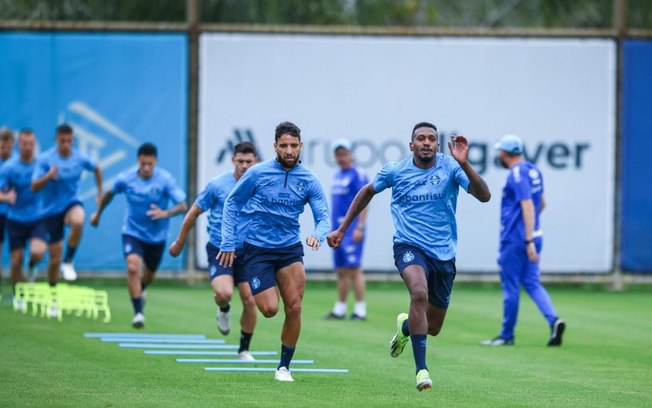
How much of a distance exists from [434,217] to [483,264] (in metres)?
13.8

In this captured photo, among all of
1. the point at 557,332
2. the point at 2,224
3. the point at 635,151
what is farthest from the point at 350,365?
the point at 635,151

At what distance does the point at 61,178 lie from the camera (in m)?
19.6

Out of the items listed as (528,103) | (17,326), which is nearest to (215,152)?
(528,103)

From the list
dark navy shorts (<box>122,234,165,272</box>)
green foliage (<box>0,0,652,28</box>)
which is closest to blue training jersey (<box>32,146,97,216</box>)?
dark navy shorts (<box>122,234,165,272</box>)

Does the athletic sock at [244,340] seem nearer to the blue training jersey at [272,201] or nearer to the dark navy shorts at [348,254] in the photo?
the blue training jersey at [272,201]

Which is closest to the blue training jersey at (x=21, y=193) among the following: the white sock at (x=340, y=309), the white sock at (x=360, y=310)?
the white sock at (x=340, y=309)

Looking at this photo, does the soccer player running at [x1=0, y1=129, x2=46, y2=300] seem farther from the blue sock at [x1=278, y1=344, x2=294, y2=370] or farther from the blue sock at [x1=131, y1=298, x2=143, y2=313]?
the blue sock at [x1=278, y1=344, x2=294, y2=370]

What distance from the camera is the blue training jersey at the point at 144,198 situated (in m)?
17.3

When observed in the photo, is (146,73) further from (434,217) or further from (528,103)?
(434,217)

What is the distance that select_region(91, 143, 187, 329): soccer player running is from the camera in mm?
17094

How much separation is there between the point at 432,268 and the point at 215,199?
10.3 feet

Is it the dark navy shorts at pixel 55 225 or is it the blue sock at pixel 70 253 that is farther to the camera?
the blue sock at pixel 70 253

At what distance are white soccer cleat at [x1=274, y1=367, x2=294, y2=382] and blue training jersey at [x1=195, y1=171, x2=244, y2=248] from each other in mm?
2514

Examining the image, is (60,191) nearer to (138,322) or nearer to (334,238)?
(138,322)
